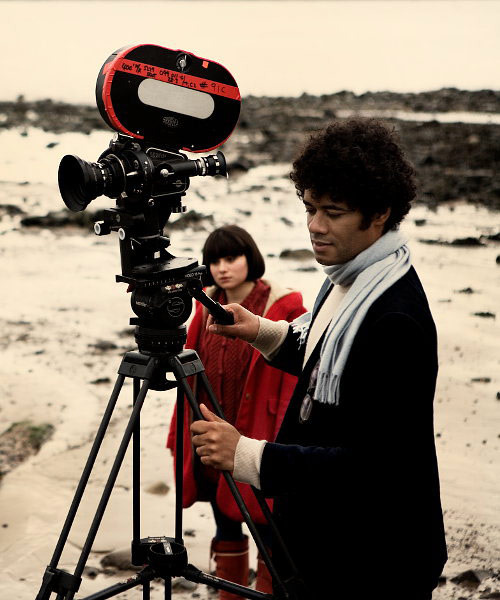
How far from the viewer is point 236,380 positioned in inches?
114

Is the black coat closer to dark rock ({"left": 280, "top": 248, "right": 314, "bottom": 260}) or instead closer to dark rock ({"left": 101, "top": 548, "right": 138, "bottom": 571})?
dark rock ({"left": 101, "top": 548, "right": 138, "bottom": 571})

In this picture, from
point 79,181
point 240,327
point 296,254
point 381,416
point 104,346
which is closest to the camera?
point 381,416

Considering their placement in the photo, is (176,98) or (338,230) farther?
(176,98)

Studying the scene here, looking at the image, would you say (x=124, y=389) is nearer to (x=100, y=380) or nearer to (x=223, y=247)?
(x=100, y=380)

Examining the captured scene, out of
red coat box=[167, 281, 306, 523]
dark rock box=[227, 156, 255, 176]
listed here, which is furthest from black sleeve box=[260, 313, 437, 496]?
dark rock box=[227, 156, 255, 176]

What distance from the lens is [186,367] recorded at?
206cm

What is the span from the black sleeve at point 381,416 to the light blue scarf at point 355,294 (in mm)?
34

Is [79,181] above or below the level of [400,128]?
below

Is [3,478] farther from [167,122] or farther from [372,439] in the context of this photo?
[372,439]

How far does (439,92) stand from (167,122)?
118 feet

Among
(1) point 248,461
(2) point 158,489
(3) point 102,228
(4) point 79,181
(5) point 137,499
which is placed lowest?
(2) point 158,489

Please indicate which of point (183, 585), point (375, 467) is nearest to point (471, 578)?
point (183, 585)

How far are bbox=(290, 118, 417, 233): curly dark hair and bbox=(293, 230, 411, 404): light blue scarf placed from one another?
0.07 metres

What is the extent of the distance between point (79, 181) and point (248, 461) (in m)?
0.80
